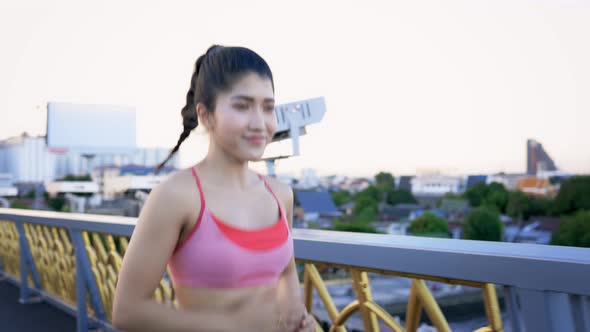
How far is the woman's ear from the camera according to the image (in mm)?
963

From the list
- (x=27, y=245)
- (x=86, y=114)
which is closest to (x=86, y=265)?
(x=27, y=245)

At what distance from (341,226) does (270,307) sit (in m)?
43.7

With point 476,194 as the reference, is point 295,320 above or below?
above

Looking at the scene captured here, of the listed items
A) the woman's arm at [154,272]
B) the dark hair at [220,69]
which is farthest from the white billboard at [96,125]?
the woman's arm at [154,272]

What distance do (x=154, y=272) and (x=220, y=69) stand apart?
0.37 meters

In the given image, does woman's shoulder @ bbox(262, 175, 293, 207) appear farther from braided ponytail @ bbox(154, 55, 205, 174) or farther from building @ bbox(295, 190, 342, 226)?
building @ bbox(295, 190, 342, 226)

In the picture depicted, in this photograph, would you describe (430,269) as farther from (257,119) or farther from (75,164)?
(75,164)

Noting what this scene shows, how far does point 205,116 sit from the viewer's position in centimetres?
97

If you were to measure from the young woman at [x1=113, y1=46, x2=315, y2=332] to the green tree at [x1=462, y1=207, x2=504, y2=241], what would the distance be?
51468mm

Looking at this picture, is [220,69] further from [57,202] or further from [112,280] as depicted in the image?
[57,202]

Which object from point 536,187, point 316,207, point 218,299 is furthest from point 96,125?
point 536,187

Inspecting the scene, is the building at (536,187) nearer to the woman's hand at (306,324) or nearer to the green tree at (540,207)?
the green tree at (540,207)

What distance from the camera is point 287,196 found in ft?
3.61

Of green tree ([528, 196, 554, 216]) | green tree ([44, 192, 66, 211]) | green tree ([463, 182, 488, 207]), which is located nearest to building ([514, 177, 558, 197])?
green tree ([463, 182, 488, 207])
